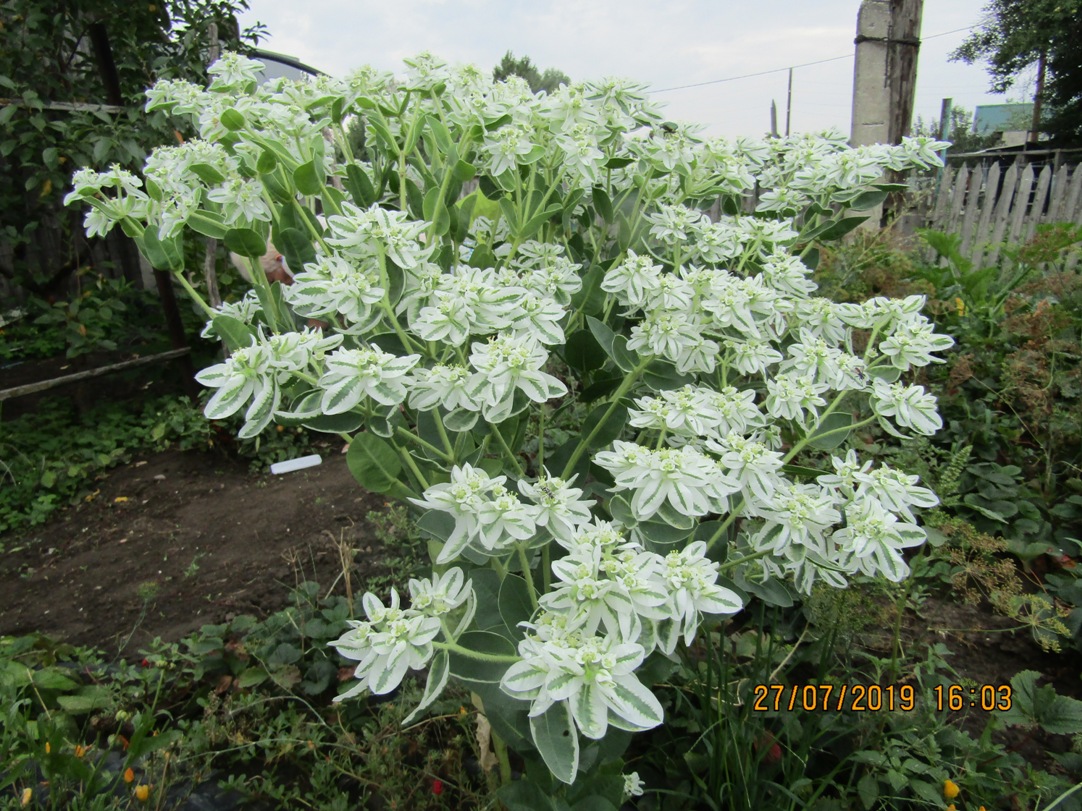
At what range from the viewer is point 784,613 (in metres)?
2.01

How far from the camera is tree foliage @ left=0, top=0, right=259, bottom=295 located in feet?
10.8

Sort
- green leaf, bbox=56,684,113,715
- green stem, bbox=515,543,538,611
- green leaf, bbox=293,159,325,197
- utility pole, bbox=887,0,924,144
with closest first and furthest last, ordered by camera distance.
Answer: green stem, bbox=515,543,538,611 < green leaf, bbox=293,159,325,197 < green leaf, bbox=56,684,113,715 < utility pole, bbox=887,0,924,144

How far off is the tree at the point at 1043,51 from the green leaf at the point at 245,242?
22.6 meters

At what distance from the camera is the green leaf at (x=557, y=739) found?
81cm

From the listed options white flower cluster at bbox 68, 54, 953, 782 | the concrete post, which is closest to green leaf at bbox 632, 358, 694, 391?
white flower cluster at bbox 68, 54, 953, 782

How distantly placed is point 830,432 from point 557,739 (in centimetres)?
73

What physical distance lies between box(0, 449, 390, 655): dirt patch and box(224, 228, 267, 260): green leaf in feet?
3.84

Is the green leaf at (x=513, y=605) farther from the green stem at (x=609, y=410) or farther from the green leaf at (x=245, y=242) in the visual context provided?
the green leaf at (x=245, y=242)

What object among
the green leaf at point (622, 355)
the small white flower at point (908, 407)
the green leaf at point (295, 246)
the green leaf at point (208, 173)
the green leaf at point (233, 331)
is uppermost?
the green leaf at point (208, 173)

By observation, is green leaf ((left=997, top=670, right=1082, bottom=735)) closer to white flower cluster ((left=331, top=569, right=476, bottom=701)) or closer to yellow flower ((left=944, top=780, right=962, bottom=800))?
yellow flower ((left=944, top=780, right=962, bottom=800))

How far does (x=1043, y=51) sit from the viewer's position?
19.0m

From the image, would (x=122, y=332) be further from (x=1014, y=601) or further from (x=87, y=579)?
(x=1014, y=601)

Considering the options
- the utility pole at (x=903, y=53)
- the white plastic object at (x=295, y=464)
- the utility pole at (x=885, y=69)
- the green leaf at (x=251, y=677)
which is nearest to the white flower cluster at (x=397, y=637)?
the green leaf at (x=251, y=677)

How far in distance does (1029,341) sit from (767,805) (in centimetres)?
221
